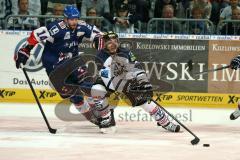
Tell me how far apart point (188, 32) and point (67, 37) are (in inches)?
106

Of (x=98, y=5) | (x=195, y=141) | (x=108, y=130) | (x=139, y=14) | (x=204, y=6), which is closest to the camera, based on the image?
(x=195, y=141)

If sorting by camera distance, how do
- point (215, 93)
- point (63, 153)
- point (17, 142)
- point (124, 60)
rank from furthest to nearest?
1. point (215, 93)
2. point (124, 60)
3. point (17, 142)
4. point (63, 153)

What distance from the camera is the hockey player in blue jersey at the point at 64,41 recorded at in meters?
9.02

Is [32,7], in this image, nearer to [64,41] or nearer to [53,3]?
[53,3]

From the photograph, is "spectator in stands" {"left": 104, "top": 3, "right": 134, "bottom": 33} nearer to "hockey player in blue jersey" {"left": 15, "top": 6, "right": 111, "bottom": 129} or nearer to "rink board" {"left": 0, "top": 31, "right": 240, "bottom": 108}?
"rink board" {"left": 0, "top": 31, "right": 240, "bottom": 108}

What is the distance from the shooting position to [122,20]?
435 inches

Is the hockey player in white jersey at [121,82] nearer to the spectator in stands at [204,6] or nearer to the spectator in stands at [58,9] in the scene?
the spectator in stands at [58,9]

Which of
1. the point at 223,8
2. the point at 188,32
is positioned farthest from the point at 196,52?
the point at 223,8

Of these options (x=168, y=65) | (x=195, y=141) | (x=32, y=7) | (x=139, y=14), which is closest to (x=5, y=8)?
(x=32, y=7)

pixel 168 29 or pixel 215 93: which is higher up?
pixel 168 29

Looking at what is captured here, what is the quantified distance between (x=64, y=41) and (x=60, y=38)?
78 millimetres

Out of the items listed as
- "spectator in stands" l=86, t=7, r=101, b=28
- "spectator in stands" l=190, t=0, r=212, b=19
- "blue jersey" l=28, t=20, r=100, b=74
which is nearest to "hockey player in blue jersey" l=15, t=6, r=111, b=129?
"blue jersey" l=28, t=20, r=100, b=74

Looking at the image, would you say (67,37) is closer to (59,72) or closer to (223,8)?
(59,72)

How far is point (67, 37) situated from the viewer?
912cm
